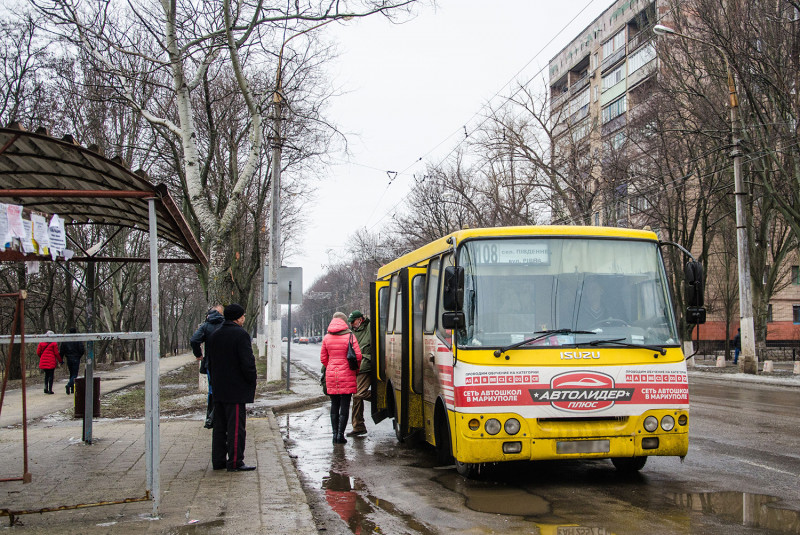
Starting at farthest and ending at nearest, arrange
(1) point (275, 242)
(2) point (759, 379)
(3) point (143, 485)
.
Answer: (2) point (759, 379) → (1) point (275, 242) → (3) point (143, 485)

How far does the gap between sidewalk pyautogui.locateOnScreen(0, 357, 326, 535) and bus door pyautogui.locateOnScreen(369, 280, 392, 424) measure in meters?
1.64

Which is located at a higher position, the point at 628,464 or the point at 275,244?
the point at 275,244

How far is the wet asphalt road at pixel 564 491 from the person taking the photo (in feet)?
21.1

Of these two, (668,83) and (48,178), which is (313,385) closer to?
(48,178)

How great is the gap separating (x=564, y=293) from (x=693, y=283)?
1.27 meters

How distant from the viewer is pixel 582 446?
25.2ft

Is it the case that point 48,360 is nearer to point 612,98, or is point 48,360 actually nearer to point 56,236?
point 56,236

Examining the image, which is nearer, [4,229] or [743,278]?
[4,229]

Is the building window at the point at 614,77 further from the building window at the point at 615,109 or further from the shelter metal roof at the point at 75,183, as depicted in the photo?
the shelter metal roof at the point at 75,183

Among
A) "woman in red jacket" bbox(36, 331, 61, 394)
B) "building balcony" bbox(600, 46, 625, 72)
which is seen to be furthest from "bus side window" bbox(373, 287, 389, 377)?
"building balcony" bbox(600, 46, 625, 72)

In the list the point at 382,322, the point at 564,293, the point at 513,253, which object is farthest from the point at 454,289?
the point at 382,322

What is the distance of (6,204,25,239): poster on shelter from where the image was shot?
6270 millimetres

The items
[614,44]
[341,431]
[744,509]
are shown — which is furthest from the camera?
[614,44]

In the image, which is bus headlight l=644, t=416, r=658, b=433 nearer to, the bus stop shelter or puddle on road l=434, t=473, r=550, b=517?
puddle on road l=434, t=473, r=550, b=517
